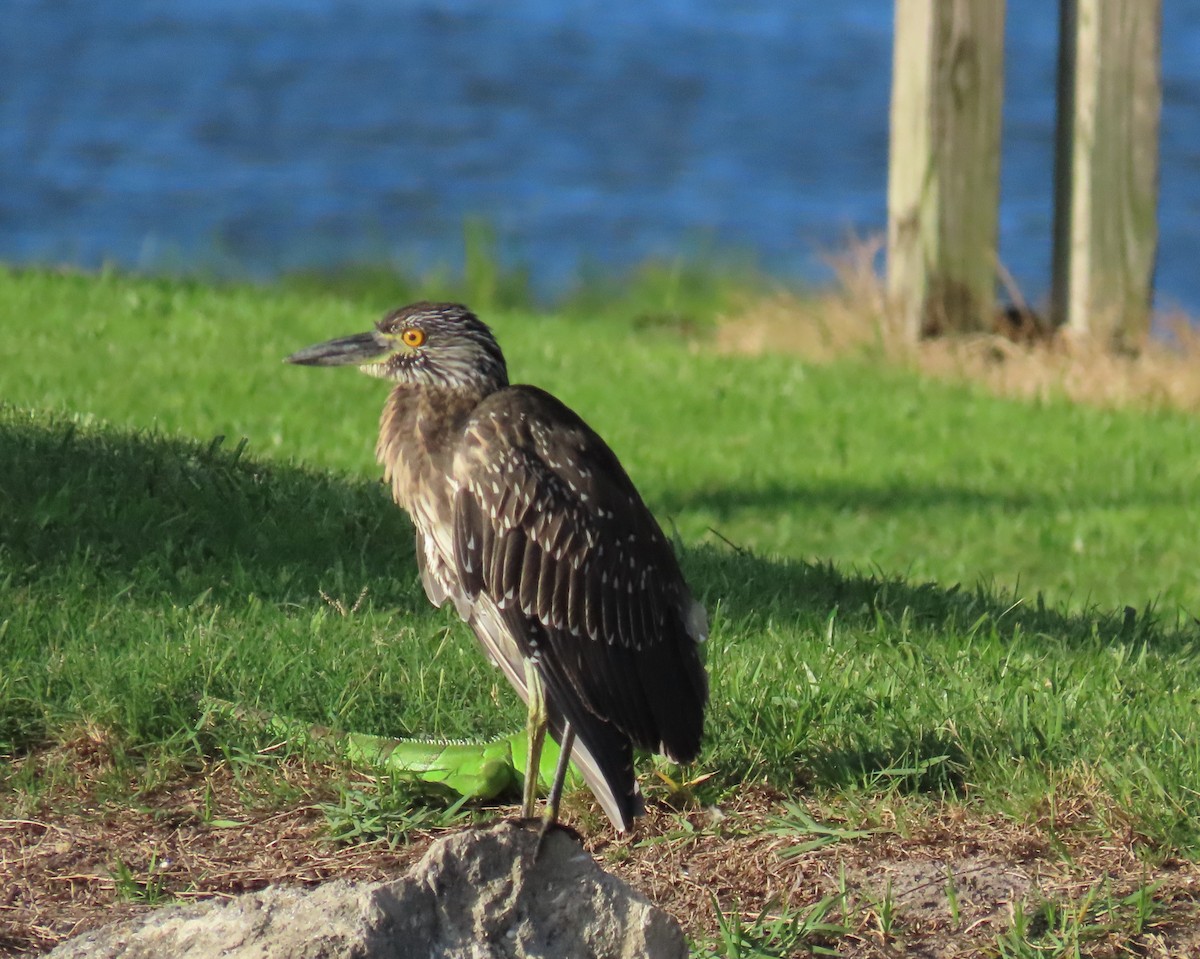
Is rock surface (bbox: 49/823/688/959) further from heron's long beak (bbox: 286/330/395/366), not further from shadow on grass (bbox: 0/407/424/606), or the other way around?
shadow on grass (bbox: 0/407/424/606)

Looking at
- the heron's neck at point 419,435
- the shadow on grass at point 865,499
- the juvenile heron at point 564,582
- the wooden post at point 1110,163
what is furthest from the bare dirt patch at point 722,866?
the wooden post at point 1110,163

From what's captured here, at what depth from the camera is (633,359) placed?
1137cm

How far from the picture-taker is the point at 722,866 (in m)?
4.30

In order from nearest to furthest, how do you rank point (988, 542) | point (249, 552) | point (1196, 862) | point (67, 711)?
point (1196, 862), point (67, 711), point (249, 552), point (988, 542)

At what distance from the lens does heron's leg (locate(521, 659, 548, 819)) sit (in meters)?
4.24

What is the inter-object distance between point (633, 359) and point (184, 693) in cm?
677

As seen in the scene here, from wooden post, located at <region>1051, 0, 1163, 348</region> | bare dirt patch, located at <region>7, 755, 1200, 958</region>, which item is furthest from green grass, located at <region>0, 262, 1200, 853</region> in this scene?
wooden post, located at <region>1051, 0, 1163, 348</region>

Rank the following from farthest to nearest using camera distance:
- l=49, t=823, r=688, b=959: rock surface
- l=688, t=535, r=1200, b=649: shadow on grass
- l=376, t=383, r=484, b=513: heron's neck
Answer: l=688, t=535, r=1200, b=649: shadow on grass < l=376, t=383, r=484, b=513: heron's neck < l=49, t=823, r=688, b=959: rock surface

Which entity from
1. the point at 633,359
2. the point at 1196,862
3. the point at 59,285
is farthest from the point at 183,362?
the point at 1196,862

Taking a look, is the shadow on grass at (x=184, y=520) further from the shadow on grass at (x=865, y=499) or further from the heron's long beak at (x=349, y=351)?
the shadow on grass at (x=865, y=499)

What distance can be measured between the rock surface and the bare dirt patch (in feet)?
1.42

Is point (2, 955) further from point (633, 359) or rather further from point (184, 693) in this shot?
point (633, 359)

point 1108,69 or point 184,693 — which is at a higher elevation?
point 1108,69

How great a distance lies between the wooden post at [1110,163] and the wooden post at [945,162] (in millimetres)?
496
